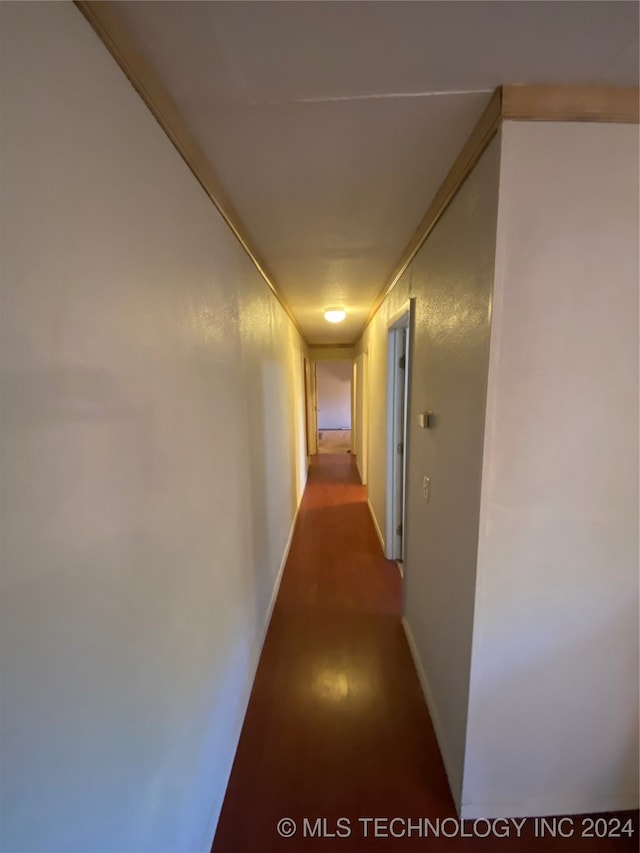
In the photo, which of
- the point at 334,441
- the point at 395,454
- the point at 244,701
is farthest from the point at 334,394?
the point at 244,701

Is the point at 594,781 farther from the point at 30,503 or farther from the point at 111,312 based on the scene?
the point at 111,312

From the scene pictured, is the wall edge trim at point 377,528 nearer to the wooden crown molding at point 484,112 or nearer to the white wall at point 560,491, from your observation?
the white wall at point 560,491

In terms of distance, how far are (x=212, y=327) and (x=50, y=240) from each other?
0.75 metres

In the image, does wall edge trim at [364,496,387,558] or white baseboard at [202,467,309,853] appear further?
wall edge trim at [364,496,387,558]

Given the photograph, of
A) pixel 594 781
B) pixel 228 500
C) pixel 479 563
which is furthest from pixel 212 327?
pixel 594 781

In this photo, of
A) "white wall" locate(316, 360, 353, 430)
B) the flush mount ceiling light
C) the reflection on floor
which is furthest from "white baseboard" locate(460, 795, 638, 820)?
"white wall" locate(316, 360, 353, 430)

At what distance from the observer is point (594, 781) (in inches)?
48.4

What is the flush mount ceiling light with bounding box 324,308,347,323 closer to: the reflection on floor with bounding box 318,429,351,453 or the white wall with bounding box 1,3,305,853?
the white wall with bounding box 1,3,305,853

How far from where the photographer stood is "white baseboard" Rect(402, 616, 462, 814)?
1272 millimetres

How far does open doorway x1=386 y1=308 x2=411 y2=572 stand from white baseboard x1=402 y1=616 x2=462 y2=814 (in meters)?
0.92

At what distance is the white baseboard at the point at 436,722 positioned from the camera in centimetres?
127

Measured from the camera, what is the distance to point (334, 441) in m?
8.86

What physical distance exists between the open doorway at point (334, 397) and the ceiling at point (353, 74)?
8.60 metres

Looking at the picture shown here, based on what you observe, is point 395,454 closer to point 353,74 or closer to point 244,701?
point 244,701
